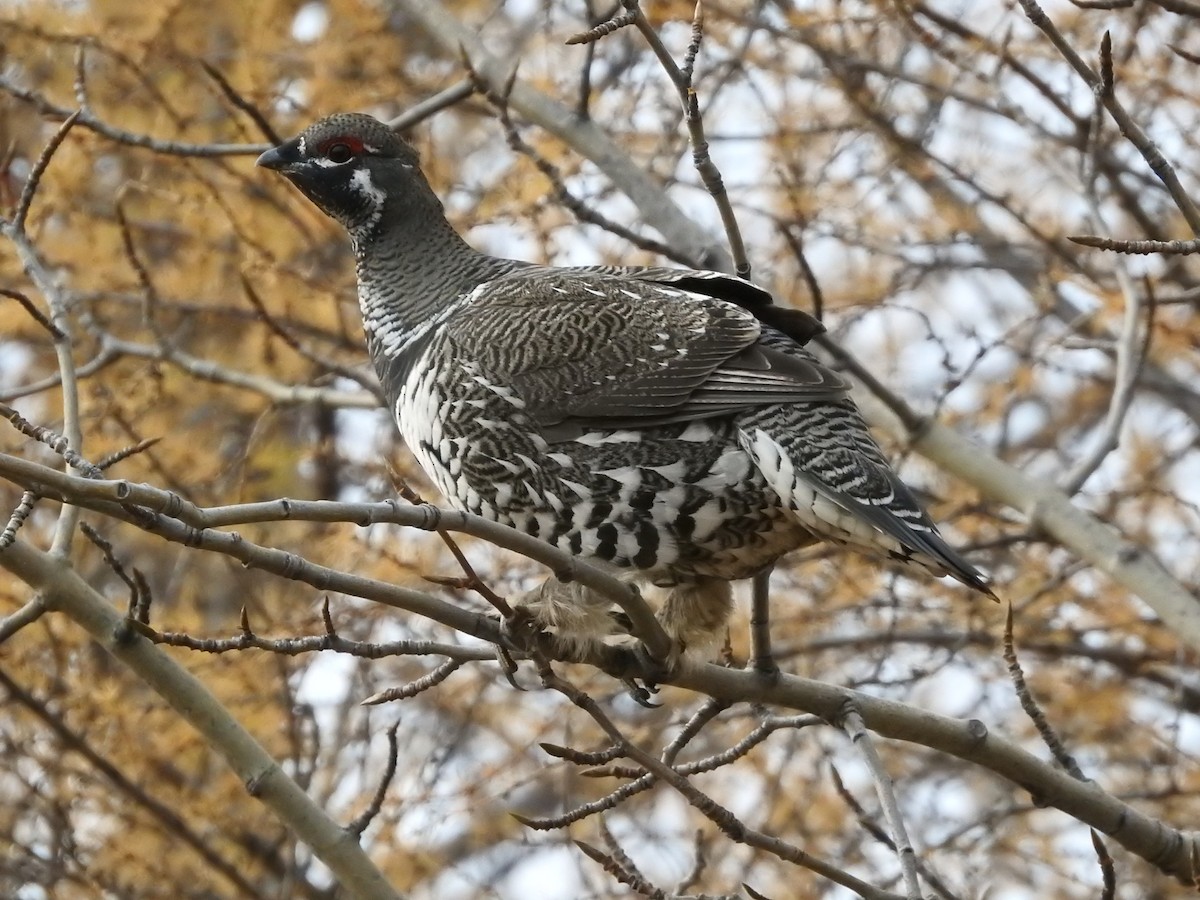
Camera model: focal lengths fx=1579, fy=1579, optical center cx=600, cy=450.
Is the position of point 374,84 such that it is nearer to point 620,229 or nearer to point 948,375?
point 620,229

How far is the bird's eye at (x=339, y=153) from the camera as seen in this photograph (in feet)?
18.3

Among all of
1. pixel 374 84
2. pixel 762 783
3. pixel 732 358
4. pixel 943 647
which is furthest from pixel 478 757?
pixel 732 358

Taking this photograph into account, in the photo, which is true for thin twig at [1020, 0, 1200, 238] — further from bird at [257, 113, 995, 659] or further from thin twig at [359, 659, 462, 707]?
thin twig at [359, 659, 462, 707]

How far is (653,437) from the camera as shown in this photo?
455 cm

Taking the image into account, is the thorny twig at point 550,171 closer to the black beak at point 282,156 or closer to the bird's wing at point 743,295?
the bird's wing at point 743,295

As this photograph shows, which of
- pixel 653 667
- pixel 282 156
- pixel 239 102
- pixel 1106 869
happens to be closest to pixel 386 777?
pixel 653 667

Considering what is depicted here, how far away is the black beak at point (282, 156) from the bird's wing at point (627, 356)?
3.37 ft

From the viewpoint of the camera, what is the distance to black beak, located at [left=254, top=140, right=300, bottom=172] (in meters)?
5.46

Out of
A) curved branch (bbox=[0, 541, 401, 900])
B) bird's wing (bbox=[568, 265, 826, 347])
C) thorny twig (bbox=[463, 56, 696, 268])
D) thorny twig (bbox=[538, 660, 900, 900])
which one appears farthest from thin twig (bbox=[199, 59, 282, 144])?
thorny twig (bbox=[538, 660, 900, 900])

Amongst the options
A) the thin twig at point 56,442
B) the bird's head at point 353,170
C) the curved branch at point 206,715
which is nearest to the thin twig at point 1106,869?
the curved branch at point 206,715

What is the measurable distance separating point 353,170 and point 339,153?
0.08 metres

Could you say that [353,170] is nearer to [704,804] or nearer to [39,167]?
[39,167]

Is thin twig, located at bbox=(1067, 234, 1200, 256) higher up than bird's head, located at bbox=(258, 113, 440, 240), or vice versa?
bird's head, located at bbox=(258, 113, 440, 240)

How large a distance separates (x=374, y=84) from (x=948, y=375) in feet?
9.67
